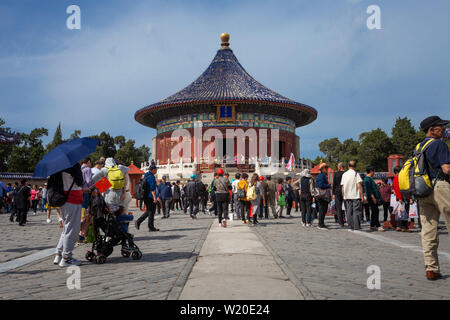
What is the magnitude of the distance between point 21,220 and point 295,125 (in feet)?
101

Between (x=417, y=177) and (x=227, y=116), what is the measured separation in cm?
2959

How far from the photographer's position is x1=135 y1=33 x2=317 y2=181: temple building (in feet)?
109

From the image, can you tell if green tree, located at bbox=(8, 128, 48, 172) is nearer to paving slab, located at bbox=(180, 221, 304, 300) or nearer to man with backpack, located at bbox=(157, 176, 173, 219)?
man with backpack, located at bbox=(157, 176, 173, 219)

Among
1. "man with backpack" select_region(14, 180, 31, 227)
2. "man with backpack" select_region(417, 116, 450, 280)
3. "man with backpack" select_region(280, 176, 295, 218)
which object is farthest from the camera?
"man with backpack" select_region(280, 176, 295, 218)

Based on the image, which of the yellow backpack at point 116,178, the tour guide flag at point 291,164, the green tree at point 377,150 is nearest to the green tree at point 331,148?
the green tree at point 377,150

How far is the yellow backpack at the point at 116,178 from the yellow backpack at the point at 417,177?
432 cm

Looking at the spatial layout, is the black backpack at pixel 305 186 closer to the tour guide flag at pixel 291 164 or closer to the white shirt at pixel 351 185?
the white shirt at pixel 351 185

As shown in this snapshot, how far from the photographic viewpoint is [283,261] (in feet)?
16.4

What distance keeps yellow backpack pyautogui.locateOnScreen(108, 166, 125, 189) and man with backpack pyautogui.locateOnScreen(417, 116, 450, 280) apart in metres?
4.53

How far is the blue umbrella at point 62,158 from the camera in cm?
478

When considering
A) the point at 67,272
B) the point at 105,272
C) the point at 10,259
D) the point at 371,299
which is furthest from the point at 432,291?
the point at 10,259

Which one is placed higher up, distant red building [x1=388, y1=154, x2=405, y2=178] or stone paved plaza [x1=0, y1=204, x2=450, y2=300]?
distant red building [x1=388, y1=154, x2=405, y2=178]

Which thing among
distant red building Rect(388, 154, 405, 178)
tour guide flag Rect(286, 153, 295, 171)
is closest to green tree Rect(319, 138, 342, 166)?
tour guide flag Rect(286, 153, 295, 171)

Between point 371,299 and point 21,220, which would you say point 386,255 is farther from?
point 21,220
